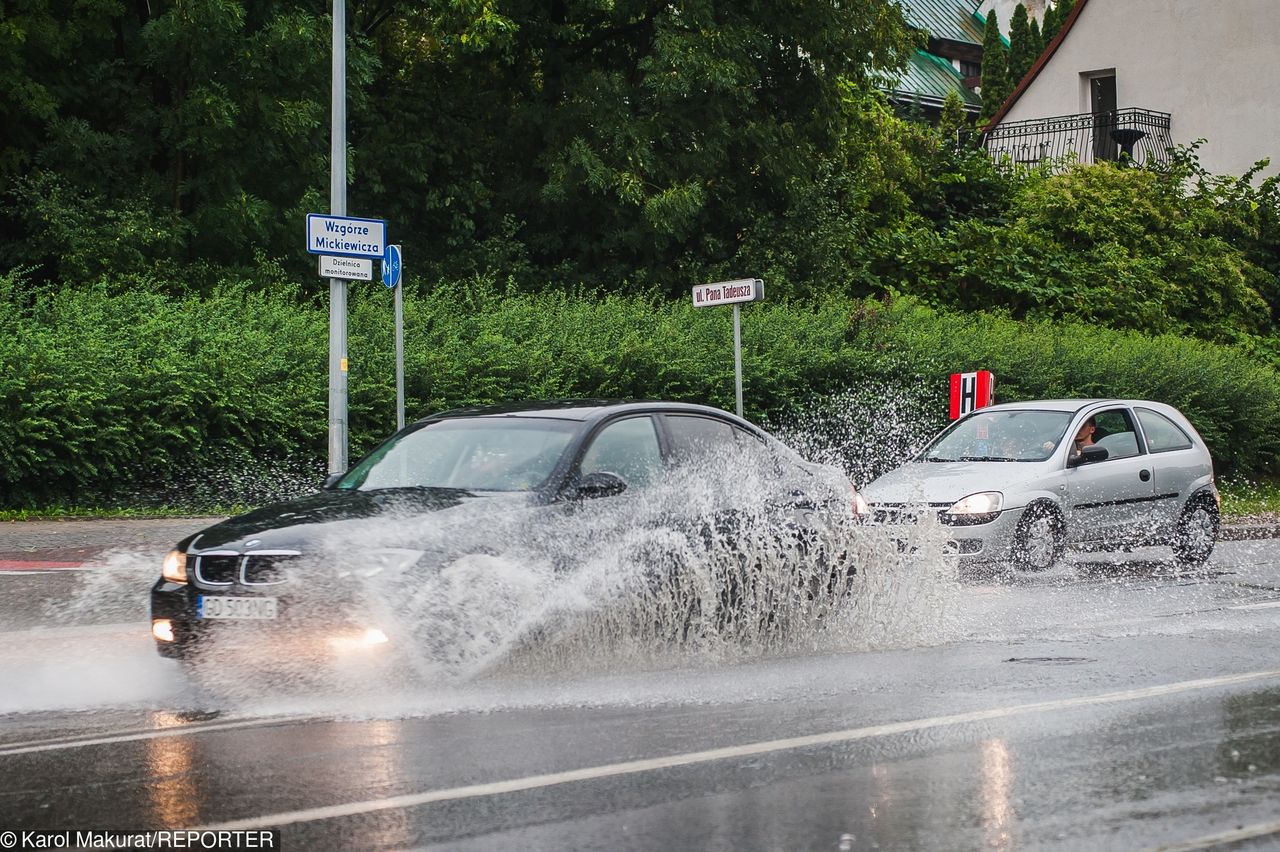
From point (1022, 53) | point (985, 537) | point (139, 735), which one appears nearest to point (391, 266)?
point (985, 537)

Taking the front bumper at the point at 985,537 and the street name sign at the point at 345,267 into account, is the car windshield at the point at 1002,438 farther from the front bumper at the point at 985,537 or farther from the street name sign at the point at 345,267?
the street name sign at the point at 345,267

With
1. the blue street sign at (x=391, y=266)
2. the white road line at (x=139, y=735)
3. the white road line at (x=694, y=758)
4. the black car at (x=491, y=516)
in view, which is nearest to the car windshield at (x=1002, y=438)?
the black car at (x=491, y=516)

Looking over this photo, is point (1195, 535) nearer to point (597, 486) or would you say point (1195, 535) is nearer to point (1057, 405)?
point (1057, 405)

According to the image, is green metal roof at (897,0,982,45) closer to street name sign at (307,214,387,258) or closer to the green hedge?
the green hedge

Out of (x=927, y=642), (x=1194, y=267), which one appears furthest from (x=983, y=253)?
(x=927, y=642)

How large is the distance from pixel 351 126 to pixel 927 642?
21877mm

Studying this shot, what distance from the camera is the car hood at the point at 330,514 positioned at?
742cm

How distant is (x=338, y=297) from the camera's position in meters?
16.4

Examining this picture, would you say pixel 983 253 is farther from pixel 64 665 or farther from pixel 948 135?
pixel 64 665

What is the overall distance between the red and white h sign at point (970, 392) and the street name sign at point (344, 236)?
24.9 ft

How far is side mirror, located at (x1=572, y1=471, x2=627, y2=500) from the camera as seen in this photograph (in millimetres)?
7996

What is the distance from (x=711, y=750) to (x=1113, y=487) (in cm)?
872

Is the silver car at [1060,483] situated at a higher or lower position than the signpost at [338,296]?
lower

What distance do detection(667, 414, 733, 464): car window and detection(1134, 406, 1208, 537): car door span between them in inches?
264
